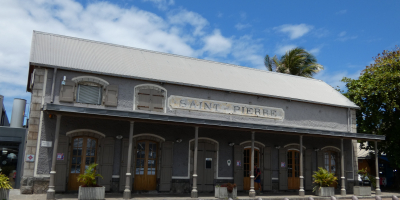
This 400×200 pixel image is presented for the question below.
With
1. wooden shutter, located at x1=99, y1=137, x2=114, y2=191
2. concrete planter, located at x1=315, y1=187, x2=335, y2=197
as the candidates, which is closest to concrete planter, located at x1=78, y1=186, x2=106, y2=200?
wooden shutter, located at x1=99, y1=137, x2=114, y2=191

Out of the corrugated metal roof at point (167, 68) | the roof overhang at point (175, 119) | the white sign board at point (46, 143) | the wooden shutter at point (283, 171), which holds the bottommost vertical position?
the wooden shutter at point (283, 171)

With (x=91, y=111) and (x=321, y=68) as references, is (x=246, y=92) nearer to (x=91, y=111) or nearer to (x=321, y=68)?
(x=91, y=111)

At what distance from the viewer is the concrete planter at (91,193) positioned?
35.0 ft

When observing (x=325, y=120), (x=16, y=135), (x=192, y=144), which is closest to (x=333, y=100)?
(x=325, y=120)

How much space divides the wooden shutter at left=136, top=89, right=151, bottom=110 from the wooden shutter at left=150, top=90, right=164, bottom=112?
0.16m

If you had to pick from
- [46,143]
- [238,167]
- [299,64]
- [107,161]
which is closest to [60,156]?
[46,143]

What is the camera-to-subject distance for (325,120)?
57.6 feet

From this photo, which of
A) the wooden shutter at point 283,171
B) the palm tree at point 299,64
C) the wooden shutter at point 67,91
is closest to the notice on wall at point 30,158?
the wooden shutter at point 67,91

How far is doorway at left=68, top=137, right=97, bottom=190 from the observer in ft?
40.2

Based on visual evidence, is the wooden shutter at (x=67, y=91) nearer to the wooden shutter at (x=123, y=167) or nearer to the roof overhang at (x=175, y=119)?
the roof overhang at (x=175, y=119)

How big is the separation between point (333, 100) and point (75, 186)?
13177mm

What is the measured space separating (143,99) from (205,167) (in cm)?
384

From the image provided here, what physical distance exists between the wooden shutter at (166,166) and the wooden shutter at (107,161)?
1.96 meters

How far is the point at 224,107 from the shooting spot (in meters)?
15.2
